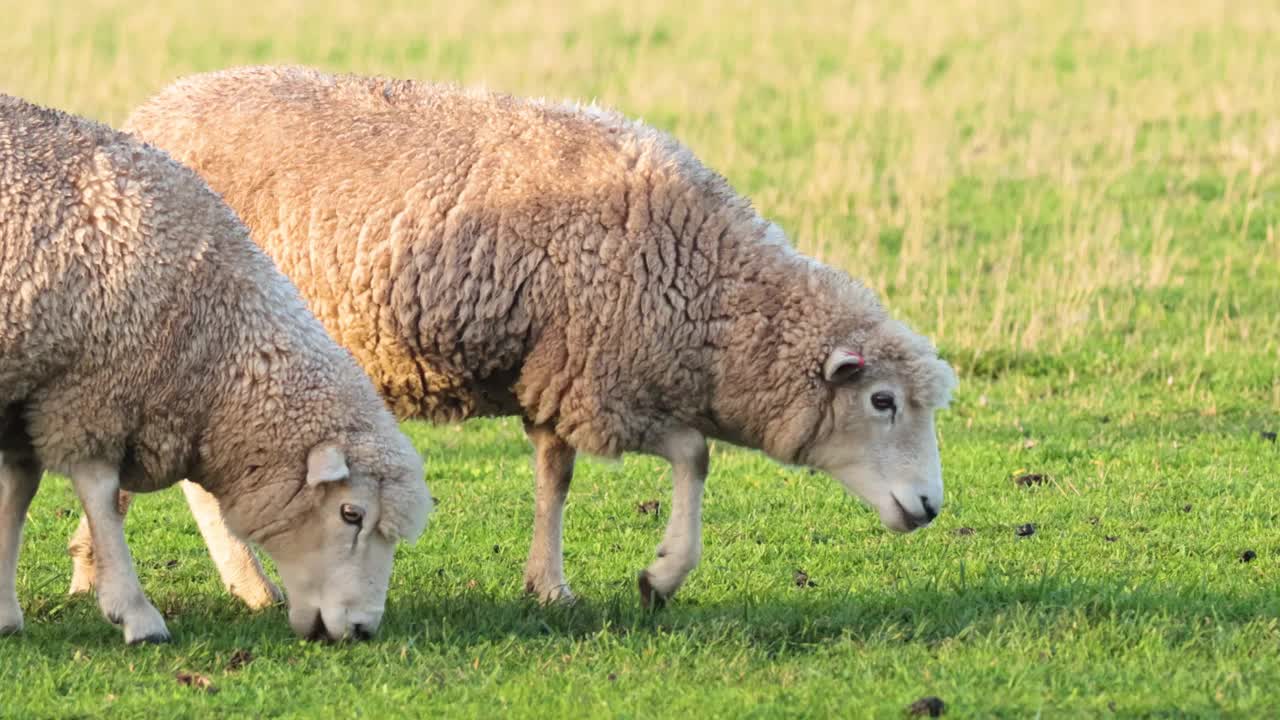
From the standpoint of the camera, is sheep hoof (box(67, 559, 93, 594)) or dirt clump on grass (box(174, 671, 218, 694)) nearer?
dirt clump on grass (box(174, 671, 218, 694))

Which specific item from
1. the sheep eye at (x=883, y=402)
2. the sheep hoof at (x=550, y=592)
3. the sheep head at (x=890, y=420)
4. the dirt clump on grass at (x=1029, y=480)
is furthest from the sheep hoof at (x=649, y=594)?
the dirt clump on grass at (x=1029, y=480)

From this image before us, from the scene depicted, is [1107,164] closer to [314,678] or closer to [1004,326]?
[1004,326]

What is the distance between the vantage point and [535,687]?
6.10 m

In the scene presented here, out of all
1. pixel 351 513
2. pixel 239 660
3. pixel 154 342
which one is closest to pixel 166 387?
pixel 154 342

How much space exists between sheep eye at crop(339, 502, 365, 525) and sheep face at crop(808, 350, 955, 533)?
1873 mm

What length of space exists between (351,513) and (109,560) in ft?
2.67

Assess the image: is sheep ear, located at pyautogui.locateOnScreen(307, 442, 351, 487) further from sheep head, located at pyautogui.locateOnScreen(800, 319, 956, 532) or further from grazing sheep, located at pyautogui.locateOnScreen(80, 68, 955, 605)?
sheep head, located at pyautogui.locateOnScreen(800, 319, 956, 532)

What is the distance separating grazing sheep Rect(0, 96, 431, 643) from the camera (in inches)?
256

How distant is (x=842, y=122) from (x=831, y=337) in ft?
36.1

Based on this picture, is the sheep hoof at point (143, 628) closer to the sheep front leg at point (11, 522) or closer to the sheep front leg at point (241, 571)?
the sheep front leg at point (11, 522)

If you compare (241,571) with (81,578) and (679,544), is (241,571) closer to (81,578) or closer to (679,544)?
(81,578)

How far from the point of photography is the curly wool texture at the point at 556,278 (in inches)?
293

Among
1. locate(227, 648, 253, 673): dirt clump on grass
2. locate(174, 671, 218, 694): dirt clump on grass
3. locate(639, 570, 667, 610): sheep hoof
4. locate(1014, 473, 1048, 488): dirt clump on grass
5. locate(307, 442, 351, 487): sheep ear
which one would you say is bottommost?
locate(227, 648, 253, 673): dirt clump on grass

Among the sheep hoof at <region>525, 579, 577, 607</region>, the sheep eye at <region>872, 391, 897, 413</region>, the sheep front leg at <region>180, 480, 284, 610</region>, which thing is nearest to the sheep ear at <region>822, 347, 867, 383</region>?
the sheep eye at <region>872, 391, 897, 413</region>
